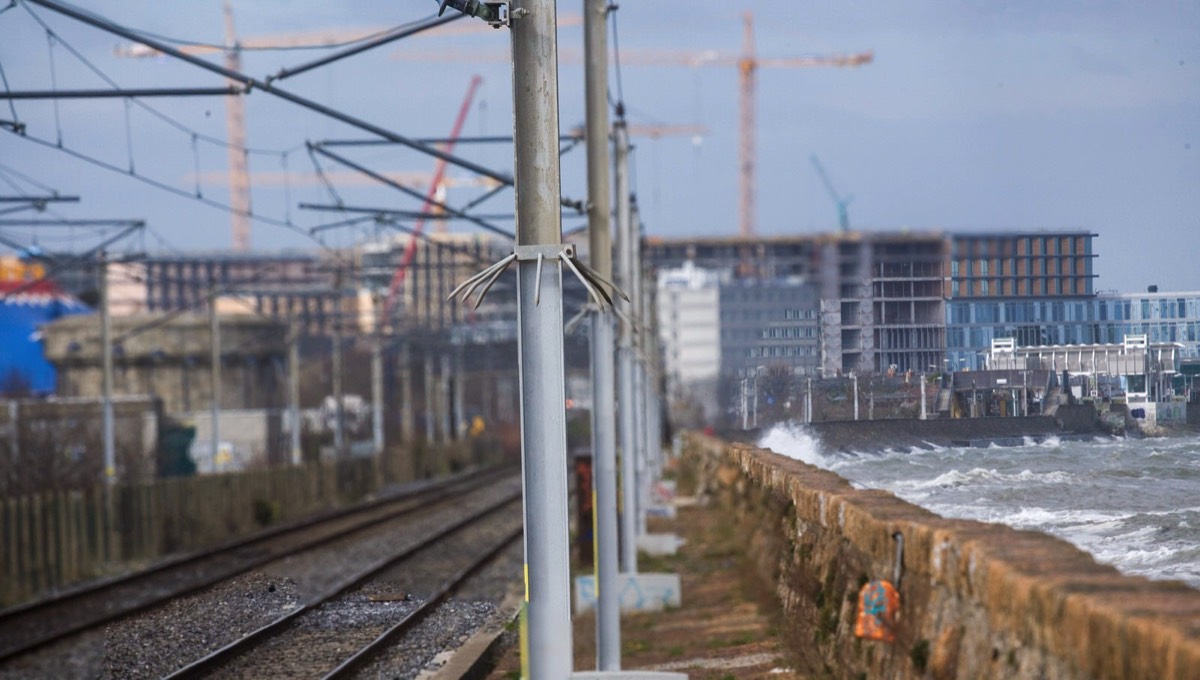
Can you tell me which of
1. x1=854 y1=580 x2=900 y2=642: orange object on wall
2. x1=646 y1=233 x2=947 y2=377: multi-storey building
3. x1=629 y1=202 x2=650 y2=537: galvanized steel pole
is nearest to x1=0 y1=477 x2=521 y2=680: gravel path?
x1=646 y1=233 x2=947 y2=377: multi-storey building

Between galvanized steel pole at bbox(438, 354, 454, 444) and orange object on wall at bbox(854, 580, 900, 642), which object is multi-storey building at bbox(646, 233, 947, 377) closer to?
orange object on wall at bbox(854, 580, 900, 642)

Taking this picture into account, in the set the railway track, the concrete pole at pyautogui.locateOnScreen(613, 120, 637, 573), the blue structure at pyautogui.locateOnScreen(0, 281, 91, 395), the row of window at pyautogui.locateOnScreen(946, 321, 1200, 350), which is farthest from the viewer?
the blue structure at pyautogui.locateOnScreen(0, 281, 91, 395)

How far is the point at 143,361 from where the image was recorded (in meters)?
58.0

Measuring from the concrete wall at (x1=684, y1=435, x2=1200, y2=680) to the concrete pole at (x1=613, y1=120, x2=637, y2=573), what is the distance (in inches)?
304

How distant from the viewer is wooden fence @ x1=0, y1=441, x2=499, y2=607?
80.4 ft

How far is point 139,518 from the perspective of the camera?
97.8ft

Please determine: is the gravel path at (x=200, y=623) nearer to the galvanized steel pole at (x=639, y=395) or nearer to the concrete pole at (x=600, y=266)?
the concrete pole at (x=600, y=266)

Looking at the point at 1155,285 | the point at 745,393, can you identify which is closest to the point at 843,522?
the point at 1155,285

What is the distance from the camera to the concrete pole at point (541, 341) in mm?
7766

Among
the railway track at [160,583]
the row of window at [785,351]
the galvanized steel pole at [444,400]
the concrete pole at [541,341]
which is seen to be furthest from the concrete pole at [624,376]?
the galvanized steel pole at [444,400]

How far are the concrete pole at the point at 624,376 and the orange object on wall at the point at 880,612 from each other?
32.5 ft

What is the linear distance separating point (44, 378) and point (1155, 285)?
57.9m

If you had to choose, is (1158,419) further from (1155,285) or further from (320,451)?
(320,451)

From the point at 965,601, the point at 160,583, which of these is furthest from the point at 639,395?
the point at 965,601
